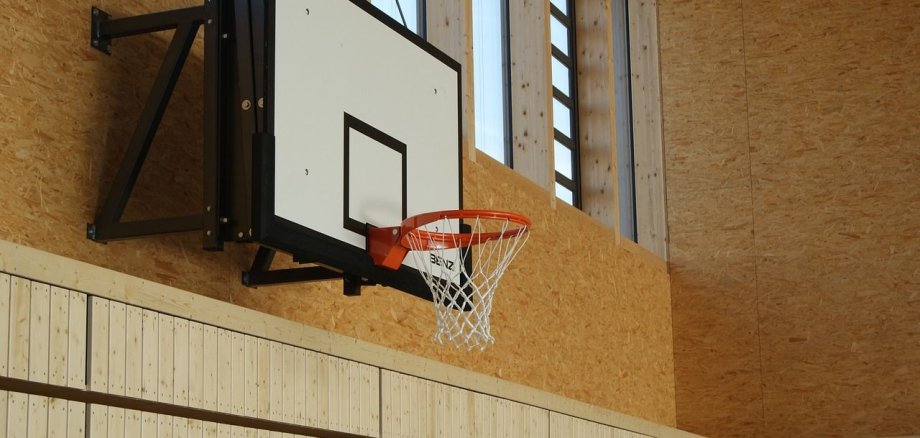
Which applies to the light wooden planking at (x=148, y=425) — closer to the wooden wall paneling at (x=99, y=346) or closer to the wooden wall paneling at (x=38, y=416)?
the wooden wall paneling at (x=99, y=346)

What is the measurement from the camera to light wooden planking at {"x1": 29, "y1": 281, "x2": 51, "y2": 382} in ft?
16.4

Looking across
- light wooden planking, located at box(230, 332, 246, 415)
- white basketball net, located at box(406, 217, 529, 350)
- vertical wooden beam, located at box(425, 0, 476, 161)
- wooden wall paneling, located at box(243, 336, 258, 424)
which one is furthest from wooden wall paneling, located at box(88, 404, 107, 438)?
vertical wooden beam, located at box(425, 0, 476, 161)

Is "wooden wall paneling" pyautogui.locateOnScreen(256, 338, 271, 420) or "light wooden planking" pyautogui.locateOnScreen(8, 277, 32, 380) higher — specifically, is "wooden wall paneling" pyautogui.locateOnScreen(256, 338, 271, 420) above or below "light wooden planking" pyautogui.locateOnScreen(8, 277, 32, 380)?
below

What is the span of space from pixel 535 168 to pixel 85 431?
23.0 ft

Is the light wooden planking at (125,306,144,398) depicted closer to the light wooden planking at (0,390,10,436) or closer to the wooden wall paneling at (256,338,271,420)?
the light wooden planking at (0,390,10,436)

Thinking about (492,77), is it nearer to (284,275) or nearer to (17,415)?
(284,275)

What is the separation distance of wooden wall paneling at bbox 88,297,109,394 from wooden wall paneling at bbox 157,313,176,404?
0.32 metres

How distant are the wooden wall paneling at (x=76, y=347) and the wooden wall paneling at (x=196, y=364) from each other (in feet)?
2.14

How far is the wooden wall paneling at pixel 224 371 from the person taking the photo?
6.04 meters

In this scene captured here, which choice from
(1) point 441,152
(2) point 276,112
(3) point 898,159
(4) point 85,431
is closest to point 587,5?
(3) point 898,159

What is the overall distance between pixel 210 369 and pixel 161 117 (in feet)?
4.43

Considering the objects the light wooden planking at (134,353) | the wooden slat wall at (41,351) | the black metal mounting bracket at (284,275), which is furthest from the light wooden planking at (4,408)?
the black metal mounting bracket at (284,275)

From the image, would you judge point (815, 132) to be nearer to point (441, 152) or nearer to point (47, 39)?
point (441, 152)

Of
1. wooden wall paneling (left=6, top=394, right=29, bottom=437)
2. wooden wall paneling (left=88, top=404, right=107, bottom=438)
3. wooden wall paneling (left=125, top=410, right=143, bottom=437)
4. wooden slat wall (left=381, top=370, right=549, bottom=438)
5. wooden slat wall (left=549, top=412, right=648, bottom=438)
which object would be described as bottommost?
wooden slat wall (left=549, top=412, right=648, bottom=438)
